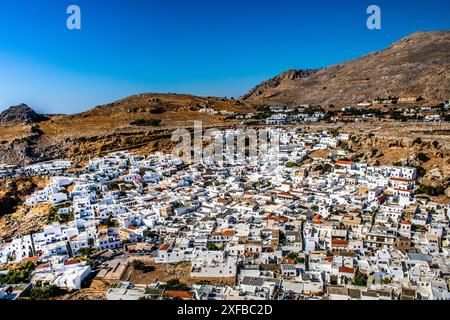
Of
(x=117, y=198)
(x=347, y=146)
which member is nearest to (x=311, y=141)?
(x=347, y=146)

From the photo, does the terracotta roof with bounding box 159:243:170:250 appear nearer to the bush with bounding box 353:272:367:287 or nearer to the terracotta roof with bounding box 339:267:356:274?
the terracotta roof with bounding box 339:267:356:274

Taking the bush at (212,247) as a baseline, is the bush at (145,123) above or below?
above

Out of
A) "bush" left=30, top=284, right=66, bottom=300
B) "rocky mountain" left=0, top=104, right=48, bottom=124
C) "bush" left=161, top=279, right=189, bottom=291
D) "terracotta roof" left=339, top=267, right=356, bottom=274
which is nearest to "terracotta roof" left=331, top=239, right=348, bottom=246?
"terracotta roof" left=339, top=267, right=356, bottom=274

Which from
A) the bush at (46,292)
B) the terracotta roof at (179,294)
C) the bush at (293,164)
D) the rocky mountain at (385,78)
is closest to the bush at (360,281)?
the terracotta roof at (179,294)

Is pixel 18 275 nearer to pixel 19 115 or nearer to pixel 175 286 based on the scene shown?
pixel 175 286

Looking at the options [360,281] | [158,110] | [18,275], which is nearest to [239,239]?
[360,281]

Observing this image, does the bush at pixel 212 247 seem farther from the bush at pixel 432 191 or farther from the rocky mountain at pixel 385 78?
the rocky mountain at pixel 385 78

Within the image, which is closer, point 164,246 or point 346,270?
point 346,270

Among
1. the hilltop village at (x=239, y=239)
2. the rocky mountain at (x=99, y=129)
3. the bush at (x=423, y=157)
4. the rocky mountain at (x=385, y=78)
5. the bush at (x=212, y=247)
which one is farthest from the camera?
the rocky mountain at (x=385, y=78)
